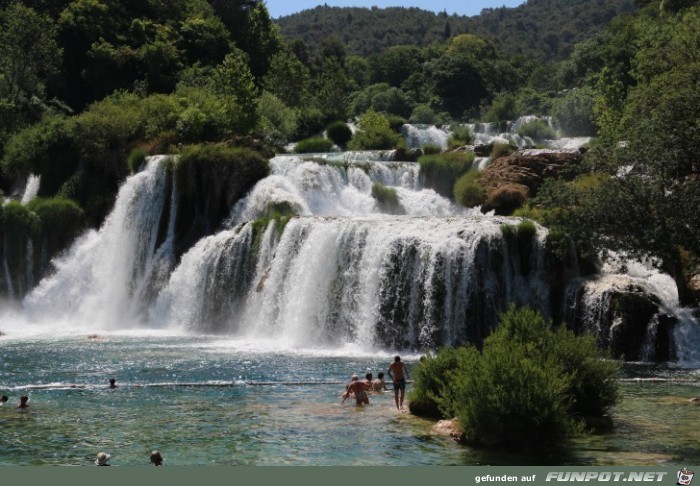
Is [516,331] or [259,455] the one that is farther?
[516,331]

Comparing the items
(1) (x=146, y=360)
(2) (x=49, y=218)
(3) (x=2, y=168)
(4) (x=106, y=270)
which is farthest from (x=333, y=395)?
(3) (x=2, y=168)

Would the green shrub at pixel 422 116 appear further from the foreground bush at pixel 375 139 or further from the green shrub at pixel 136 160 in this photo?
the green shrub at pixel 136 160

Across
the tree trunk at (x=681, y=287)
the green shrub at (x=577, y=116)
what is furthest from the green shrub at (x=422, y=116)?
the tree trunk at (x=681, y=287)

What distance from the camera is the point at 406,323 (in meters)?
33.8

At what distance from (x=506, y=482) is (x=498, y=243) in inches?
761

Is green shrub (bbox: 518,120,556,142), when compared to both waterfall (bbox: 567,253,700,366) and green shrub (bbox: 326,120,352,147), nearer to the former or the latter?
green shrub (bbox: 326,120,352,147)

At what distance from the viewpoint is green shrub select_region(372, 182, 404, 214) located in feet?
147

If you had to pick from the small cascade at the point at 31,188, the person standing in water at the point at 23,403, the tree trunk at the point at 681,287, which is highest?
the small cascade at the point at 31,188

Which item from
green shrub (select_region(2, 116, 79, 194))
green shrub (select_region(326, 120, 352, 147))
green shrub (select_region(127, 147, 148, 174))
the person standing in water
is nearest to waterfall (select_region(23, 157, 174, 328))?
green shrub (select_region(127, 147, 148, 174))

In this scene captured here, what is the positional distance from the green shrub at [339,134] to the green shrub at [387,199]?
21.8 m

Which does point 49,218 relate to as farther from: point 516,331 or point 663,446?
point 663,446

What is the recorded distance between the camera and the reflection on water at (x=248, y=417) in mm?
17797

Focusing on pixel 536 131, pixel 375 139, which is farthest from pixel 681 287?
pixel 536 131

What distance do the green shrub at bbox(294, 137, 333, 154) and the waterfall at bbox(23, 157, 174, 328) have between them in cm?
1668
